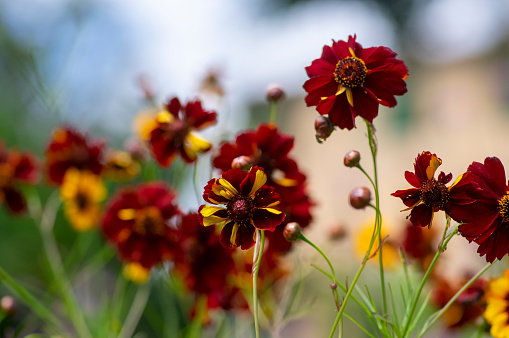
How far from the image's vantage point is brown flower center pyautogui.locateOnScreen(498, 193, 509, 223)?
36 cm

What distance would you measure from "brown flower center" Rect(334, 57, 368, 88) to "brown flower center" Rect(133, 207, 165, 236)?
0.29 meters

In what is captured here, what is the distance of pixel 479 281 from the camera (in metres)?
0.54

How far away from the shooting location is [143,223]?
604mm

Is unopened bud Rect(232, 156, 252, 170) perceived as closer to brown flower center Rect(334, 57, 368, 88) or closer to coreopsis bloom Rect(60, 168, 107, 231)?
brown flower center Rect(334, 57, 368, 88)

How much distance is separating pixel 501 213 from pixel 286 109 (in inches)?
265

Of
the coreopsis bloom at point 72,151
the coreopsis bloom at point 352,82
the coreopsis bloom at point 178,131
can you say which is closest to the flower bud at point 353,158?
the coreopsis bloom at point 352,82

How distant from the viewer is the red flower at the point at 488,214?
0.34m

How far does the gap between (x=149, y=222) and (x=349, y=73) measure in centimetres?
32

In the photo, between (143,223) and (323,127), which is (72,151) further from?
(323,127)

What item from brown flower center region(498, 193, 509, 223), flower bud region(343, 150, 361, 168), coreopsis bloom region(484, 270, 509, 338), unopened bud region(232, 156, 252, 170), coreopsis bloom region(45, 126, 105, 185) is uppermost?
coreopsis bloom region(45, 126, 105, 185)

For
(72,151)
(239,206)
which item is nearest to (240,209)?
(239,206)

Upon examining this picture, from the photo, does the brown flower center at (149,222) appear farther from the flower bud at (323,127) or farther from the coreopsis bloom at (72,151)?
the flower bud at (323,127)

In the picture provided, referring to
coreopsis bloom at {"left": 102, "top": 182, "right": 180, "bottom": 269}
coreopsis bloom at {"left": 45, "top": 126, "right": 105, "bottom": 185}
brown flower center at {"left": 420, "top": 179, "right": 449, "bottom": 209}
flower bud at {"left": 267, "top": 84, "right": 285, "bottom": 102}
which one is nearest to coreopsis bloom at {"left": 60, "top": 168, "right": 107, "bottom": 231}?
coreopsis bloom at {"left": 45, "top": 126, "right": 105, "bottom": 185}

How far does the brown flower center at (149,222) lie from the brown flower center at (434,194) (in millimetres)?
319
